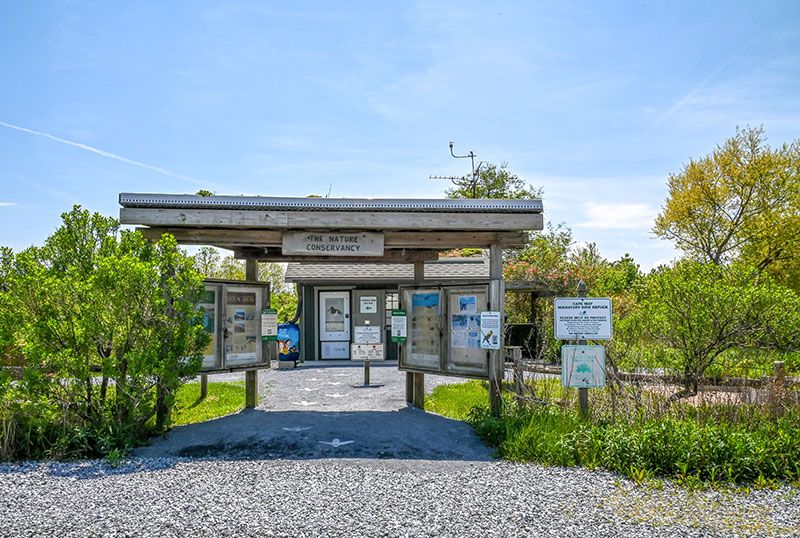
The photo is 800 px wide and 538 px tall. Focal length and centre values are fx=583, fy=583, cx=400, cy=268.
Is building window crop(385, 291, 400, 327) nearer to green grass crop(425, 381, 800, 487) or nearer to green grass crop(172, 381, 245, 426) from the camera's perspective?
green grass crop(172, 381, 245, 426)

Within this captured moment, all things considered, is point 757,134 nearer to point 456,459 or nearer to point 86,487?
point 456,459

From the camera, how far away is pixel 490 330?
832 centimetres

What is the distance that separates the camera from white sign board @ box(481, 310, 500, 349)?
27.2 feet

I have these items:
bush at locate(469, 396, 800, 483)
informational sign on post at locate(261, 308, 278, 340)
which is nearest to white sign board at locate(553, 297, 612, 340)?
bush at locate(469, 396, 800, 483)

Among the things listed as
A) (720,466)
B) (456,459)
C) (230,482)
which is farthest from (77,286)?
(720,466)

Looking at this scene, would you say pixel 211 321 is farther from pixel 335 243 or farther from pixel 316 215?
pixel 316 215

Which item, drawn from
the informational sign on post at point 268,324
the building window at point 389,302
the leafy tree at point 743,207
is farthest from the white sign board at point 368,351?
the leafy tree at point 743,207

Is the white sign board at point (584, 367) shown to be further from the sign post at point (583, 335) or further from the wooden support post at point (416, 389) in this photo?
the wooden support post at point (416, 389)

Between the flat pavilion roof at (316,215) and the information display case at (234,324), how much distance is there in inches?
35.2

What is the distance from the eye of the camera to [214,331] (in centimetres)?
885

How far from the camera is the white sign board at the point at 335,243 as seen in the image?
333 inches

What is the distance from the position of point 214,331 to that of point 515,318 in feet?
48.1

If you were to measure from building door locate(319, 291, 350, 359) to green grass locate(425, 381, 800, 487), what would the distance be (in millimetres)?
11519

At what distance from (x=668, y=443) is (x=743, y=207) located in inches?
953
